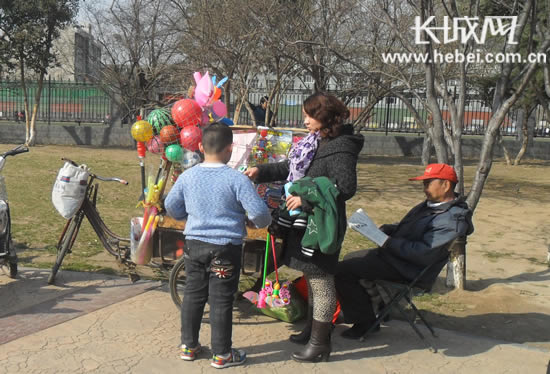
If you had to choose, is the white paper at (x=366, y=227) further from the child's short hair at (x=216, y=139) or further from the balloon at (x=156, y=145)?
the balloon at (x=156, y=145)

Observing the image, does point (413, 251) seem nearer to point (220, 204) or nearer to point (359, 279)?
point (359, 279)

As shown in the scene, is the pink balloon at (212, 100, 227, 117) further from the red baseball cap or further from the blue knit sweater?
the red baseball cap

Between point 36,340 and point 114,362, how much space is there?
675mm

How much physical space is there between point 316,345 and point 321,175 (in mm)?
1115

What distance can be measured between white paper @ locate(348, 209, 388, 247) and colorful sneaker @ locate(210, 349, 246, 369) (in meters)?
1.14

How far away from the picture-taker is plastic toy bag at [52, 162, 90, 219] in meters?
5.12

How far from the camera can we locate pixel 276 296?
410cm

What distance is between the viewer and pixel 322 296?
156 inches

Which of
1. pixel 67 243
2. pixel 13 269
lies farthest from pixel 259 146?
pixel 13 269

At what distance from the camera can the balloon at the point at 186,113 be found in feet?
16.3

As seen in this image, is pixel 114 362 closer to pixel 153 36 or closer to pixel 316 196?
pixel 316 196

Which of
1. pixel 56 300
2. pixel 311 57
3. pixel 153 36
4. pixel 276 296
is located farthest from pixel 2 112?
pixel 276 296

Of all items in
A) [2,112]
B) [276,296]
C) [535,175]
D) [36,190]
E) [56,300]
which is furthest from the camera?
[2,112]

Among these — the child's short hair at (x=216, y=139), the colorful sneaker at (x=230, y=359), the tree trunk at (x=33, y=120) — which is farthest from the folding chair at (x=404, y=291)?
the tree trunk at (x=33, y=120)
